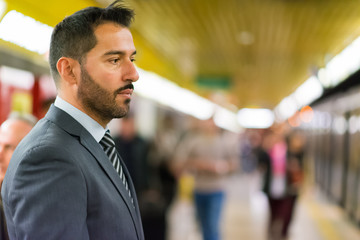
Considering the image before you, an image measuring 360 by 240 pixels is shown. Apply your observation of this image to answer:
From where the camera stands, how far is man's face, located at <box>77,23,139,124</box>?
50.0 inches

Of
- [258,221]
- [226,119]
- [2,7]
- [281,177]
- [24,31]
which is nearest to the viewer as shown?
[2,7]

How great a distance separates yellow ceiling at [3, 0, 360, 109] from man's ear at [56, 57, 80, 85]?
1.87m

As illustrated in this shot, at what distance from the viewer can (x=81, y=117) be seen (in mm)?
1299

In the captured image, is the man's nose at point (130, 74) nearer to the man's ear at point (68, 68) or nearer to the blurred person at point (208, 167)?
the man's ear at point (68, 68)

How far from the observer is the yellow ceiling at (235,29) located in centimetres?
624

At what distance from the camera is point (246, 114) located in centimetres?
4025

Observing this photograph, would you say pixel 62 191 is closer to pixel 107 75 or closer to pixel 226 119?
pixel 107 75

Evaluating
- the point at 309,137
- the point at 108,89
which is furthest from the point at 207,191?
the point at 309,137

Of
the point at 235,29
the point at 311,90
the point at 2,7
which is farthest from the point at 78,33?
the point at 311,90

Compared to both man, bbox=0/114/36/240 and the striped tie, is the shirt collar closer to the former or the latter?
the striped tie

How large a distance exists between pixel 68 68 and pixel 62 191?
38cm

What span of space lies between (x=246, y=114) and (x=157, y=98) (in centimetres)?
3170

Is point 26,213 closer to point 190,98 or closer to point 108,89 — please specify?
point 108,89

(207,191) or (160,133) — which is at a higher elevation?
(160,133)
